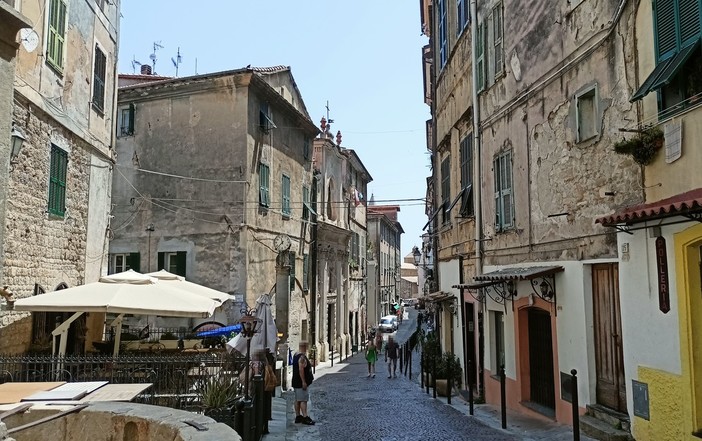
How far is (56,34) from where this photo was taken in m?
11.4

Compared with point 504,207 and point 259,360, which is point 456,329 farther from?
point 259,360

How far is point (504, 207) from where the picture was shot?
485 inches

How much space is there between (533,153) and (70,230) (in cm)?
971

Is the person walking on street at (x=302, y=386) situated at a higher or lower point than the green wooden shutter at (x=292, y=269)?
lower

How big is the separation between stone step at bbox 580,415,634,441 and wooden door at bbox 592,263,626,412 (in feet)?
1.18

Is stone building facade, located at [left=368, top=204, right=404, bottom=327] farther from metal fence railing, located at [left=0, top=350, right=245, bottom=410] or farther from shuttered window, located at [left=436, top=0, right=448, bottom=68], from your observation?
metal fence railing, located at [left=0, top=350, right=245, bottom=410]

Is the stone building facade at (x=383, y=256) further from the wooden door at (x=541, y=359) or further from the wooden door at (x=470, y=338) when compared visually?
the wooden door at (x=541, y=359)

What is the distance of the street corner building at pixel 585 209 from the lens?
22.5 feet

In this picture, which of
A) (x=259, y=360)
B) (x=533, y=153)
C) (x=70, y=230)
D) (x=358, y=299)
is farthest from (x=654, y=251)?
(x=358, y=299)

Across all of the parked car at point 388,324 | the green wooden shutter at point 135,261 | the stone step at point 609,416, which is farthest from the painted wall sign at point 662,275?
the parked car at point 388,324

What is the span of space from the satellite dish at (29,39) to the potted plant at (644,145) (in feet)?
32.3

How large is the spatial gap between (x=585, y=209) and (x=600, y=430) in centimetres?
329

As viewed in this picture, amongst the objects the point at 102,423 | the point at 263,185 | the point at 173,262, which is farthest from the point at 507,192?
the point at 173,262

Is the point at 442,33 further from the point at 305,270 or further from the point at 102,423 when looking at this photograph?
the point at 102,423
